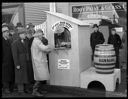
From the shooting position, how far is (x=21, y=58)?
21.7ft

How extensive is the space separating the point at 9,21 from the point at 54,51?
6.33 m

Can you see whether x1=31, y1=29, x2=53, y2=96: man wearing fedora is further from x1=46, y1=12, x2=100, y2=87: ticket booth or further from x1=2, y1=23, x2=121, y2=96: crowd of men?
x1=46, y1=12, x2=100, y2=87: ticket booth

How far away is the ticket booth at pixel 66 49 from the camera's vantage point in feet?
22.2

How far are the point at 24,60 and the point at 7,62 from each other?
55cm

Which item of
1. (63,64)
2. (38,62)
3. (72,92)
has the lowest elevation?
(72,92)

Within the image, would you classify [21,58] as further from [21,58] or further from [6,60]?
[6,60]

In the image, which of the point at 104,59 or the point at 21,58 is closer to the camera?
the point at 104,59

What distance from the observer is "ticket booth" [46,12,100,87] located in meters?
6.75

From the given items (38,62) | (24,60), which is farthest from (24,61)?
(38,62)

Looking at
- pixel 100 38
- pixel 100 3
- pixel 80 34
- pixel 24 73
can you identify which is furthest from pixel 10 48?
pixel 100 3

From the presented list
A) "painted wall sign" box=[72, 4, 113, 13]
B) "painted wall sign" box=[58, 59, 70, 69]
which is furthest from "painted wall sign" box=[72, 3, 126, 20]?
"painted wall sign" box=[58, 59, 70, 69]

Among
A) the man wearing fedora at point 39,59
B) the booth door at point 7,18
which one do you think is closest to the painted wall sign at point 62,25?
the man wearing fedora at point 39,59

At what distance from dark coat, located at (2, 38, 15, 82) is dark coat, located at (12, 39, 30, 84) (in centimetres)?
29

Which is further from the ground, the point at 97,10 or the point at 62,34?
the point at 97,10
